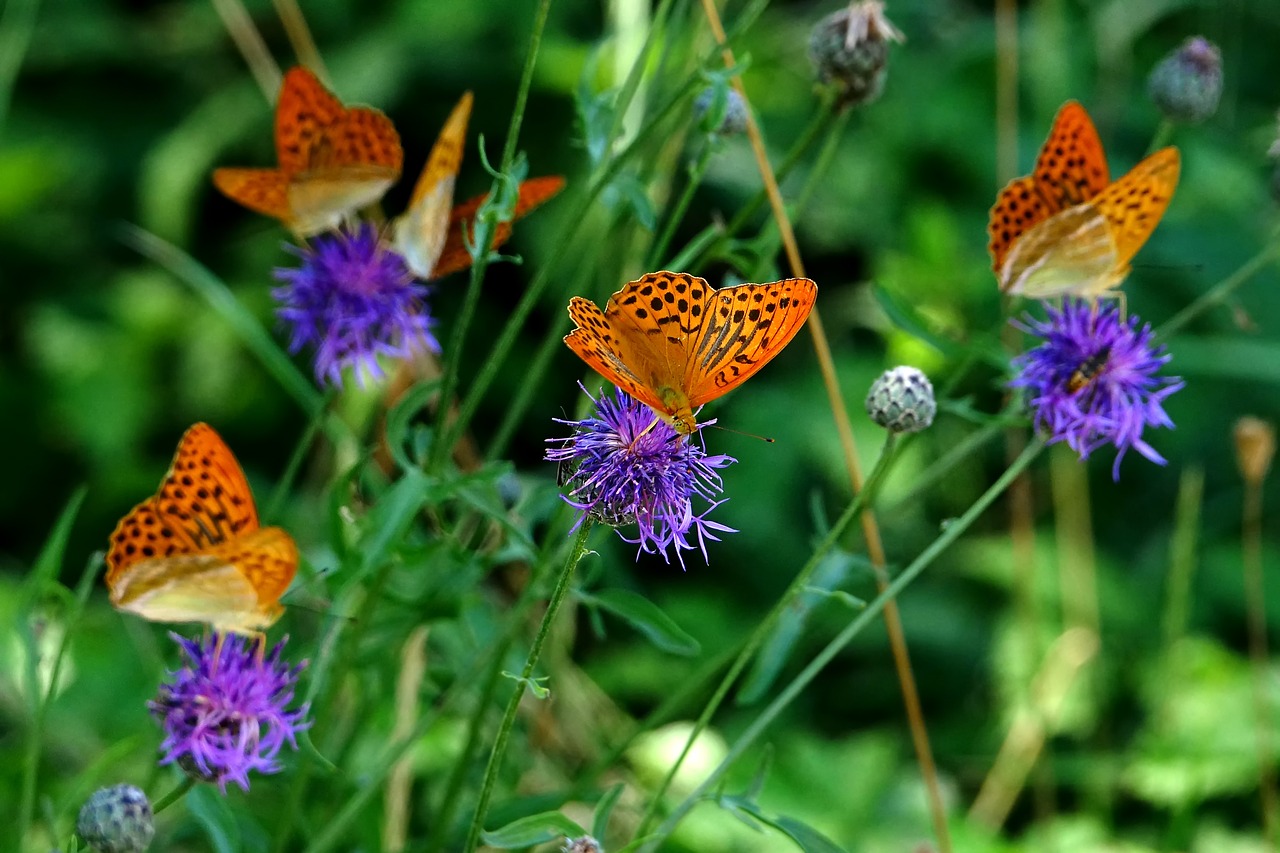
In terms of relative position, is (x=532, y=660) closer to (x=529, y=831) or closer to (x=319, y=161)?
(x=529, y=831)

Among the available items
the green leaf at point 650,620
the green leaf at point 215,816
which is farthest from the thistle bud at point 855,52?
the green leaf at point 215,816

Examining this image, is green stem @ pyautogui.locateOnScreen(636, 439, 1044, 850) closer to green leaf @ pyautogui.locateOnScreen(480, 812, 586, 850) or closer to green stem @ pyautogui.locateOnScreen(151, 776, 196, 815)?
green leaf @ pyautogui.locateOnScreen(480, 812, 586, 850)

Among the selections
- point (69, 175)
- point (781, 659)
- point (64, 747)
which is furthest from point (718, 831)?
point (69, 175)

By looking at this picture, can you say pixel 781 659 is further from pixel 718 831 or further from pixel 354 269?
pixel 718 831

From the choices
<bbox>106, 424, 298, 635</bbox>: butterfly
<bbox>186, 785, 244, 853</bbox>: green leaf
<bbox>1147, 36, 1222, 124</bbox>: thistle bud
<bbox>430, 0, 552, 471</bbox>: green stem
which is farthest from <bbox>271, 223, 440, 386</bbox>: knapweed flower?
<bbox>1147, 36, 1222, 124</bbox>: thistle bud

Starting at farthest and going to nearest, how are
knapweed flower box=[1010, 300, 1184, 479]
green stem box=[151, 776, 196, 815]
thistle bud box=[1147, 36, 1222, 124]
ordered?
thistle bud box=[1147, 36, 1222, 124] → knapweed flower box=[1010, 300, 1184, 479] → green stem box=[151, 776, 196, 815]

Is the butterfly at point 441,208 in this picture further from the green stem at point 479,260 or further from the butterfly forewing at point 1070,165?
the butterfly forewing at point 1070,165

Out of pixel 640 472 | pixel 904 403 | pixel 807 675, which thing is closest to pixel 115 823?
pixel 640 472
